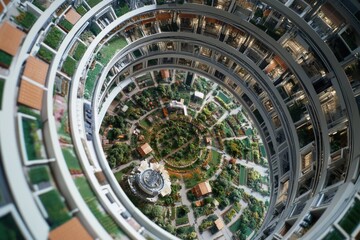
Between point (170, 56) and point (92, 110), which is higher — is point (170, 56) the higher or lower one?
the higher one

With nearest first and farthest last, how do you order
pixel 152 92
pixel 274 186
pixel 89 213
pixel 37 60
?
pixel 89 213, pixel 37 60, pixel 274 186, pixel 152 92

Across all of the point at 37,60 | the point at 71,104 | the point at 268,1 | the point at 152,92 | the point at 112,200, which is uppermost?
the point at 268,1

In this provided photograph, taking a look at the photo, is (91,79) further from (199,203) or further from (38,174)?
(199,203)

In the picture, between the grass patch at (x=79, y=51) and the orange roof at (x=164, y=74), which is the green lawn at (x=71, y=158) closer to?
the grass patch at (x=79, y=51)

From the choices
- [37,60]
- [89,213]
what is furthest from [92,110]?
[89,213]

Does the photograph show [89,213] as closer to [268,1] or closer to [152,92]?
[268,1]

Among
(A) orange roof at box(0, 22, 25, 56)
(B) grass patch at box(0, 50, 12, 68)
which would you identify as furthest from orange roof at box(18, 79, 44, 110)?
(A) orange roof at box(0, 22, 25, 56)

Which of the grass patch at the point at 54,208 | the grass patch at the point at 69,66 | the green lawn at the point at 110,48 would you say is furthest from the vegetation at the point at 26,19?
the grass patch at the point at 54,208
